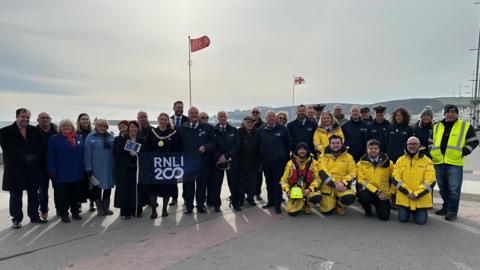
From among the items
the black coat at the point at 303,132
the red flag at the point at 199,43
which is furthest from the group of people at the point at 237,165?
the red flag at the point at 199,43

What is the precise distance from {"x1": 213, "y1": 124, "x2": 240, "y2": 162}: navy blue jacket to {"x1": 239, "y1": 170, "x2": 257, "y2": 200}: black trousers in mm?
406

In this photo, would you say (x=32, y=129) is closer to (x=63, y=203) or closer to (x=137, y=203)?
(x=63, y=203)

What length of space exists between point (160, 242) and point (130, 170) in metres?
1.71

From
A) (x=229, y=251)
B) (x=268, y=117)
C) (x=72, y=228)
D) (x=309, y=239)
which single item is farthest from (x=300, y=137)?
(x=72, y=228)

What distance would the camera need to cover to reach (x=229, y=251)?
160 inches

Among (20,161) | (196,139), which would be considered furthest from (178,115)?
(20,161)

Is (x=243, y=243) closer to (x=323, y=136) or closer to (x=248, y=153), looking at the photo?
(x=248, y=153)

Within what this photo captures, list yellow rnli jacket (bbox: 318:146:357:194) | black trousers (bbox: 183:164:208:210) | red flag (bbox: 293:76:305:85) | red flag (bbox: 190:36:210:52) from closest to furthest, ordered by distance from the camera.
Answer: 1. yellow rnli jacket (bbox: 318:146:357:194)
2. black trousers (bbox: 183:164:208:210)
3. red flag (bbox: 190:36:210:52)
4. red flag (bbox: 293:76:305:85)

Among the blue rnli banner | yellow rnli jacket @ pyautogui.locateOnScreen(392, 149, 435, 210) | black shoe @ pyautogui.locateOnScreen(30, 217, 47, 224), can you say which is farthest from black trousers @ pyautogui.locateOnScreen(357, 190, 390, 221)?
black shoe @ pyautogui.locateOnScreen(30, 217, 47, 224)

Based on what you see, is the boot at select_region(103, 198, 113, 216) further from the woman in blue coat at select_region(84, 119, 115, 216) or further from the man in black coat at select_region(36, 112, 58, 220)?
the man in black coat at select_region(36, 112, 58, 220)

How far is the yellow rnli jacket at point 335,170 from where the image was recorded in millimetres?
5668

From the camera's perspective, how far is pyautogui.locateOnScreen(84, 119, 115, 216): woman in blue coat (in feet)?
18.3

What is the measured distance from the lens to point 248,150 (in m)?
6.12

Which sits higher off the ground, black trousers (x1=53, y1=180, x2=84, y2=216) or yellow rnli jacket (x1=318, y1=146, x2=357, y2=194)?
yellow rnli jacket (x1=318, y1=146, x2=357, y2=194)
